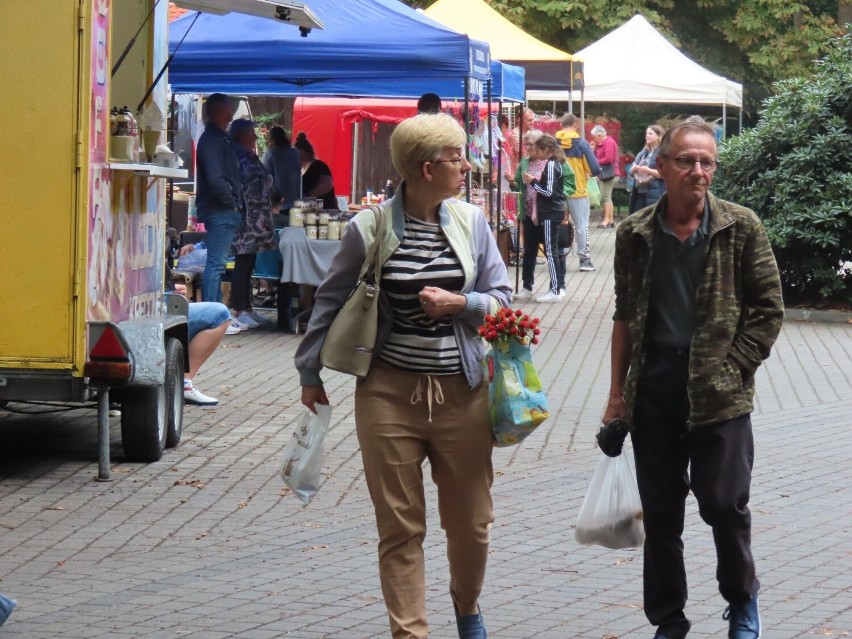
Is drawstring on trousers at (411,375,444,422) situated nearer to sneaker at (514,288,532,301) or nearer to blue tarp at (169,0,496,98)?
blue tarp at (169,0,496,98)

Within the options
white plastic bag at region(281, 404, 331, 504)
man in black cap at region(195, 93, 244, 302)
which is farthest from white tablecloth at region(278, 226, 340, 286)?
white plastic bag at region(281, 404, 331, 504)

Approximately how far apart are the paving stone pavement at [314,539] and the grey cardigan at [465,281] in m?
1.12

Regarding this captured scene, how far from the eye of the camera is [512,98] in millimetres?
19078

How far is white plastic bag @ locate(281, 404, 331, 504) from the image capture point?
495 cm

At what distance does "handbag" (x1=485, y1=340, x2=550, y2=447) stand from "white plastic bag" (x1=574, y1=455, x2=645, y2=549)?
0.48 meters

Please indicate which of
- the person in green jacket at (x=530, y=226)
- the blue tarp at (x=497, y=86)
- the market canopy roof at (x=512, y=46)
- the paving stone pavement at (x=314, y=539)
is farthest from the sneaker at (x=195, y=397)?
the market canopy roof at (x=512, y=46)

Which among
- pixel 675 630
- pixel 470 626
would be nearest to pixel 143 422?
pixel 470 626

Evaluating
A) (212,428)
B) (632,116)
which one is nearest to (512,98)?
(212,428)

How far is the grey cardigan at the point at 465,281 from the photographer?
4.63 meters

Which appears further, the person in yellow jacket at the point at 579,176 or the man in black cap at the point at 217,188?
the person in yellow jacket at the point at 579,176

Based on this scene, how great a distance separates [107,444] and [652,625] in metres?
3.61

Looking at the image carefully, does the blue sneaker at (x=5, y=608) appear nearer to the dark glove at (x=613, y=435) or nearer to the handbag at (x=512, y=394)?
the handbag at (x=512, y=394)

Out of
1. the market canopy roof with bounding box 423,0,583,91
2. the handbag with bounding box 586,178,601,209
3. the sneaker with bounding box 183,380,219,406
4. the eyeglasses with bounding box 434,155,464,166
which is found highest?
the market canopy roof with bounding box 423,0,583,91

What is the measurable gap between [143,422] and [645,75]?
21.7m
